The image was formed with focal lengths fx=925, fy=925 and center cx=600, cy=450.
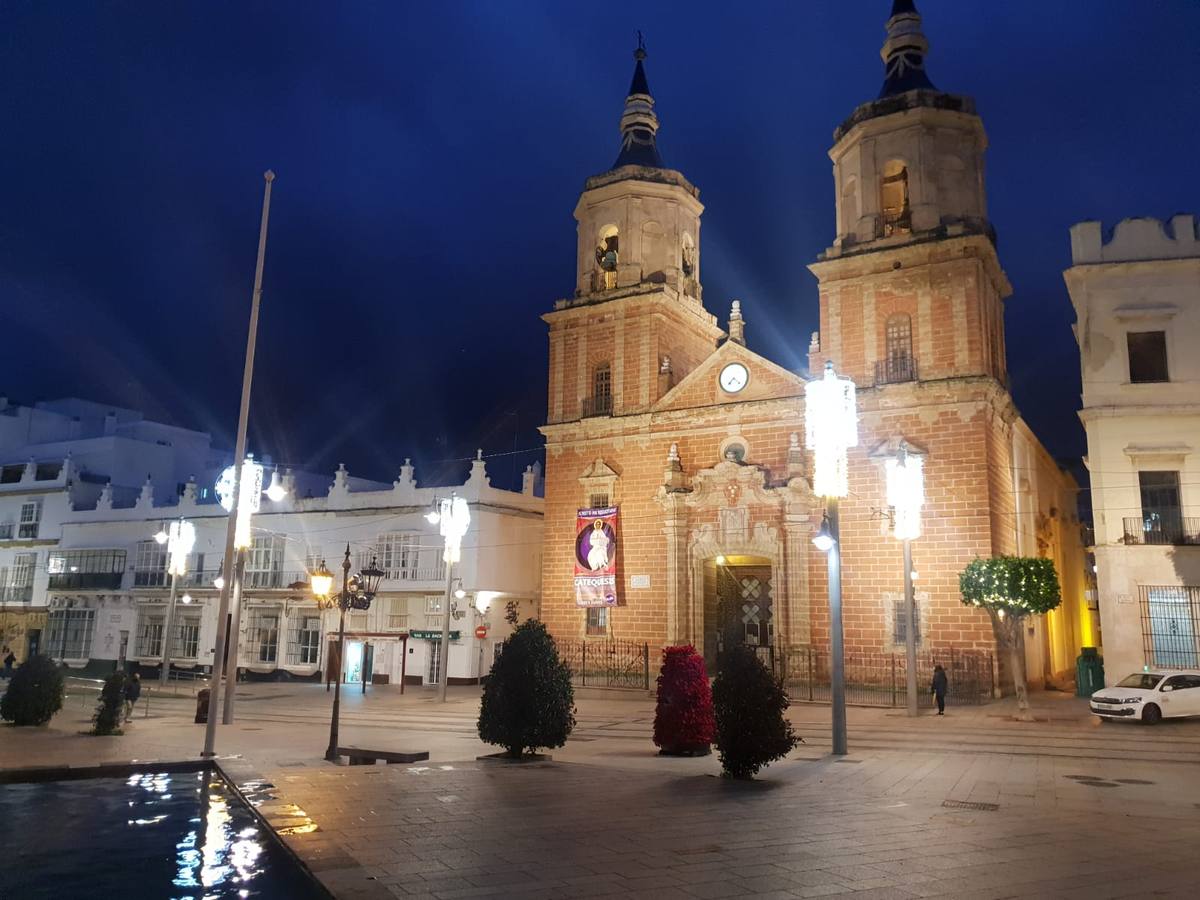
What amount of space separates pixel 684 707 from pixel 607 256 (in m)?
24.0

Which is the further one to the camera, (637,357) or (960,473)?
(637,357)

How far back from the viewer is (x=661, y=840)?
8258 millimetres

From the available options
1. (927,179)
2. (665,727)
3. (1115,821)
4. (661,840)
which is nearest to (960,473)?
(927,179)

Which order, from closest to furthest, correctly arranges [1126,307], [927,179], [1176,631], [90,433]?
1. [1176,631]
2. [1126,307]
3. [927,179]
4. [90,433]

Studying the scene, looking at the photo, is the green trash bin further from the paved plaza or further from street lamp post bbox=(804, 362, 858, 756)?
street lamp post bbox=(804, 362, 858, 756)

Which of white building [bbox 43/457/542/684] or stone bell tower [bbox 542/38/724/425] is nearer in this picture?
stone bell tower [bbox 542/38/724/425]

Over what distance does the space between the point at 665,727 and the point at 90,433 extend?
178 ft

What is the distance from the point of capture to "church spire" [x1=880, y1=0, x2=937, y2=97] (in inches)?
1244

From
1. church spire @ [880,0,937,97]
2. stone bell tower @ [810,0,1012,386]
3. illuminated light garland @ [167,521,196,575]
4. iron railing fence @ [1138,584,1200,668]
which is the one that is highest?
church spire @ [880,0,937,97]

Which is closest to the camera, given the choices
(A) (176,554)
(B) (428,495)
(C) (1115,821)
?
(C) (1115,821)

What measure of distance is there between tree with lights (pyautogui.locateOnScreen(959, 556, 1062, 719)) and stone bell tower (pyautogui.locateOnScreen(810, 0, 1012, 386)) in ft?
24.0

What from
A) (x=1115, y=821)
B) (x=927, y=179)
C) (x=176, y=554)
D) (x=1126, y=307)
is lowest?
(x=1115, y=821)

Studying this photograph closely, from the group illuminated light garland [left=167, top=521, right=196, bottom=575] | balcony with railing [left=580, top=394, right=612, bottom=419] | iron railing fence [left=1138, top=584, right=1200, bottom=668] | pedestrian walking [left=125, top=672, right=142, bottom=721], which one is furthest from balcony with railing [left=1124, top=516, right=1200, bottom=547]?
illuminated light garland [left=167, top=521, right=196, bottom=575]

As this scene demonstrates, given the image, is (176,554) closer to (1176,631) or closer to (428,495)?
(428,495)
